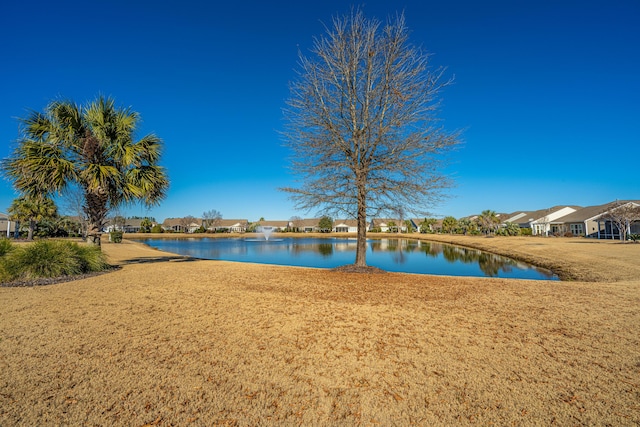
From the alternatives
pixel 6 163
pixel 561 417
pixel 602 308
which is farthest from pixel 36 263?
pixel 602 308

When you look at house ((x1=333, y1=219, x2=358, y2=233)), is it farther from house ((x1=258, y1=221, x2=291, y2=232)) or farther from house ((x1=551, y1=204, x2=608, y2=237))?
house ((x1=551, y1=204, x2=608, y2=237))

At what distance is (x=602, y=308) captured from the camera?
6.09 meters

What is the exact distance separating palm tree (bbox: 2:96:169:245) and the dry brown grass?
623 cm

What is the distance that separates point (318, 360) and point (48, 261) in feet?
35.0

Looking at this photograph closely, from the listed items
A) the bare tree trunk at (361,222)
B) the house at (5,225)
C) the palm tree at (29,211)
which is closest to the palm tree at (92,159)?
the bare tree trunk at (361,222)

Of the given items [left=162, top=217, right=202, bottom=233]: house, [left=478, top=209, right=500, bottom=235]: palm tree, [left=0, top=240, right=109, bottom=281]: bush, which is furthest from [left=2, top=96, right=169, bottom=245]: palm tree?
[left=162, top=217, right=202, bottom=233]: house

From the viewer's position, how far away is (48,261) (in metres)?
9.83

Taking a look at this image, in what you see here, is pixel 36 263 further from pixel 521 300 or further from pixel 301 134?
pixel 521 300

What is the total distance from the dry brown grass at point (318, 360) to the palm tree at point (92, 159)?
6.23m

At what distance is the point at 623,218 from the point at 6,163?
150 ft

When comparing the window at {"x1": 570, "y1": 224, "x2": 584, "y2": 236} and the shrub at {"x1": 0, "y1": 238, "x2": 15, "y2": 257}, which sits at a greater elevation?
the window at {"x1": 570, "y1": 224, "x2": 584, "y2": 236}

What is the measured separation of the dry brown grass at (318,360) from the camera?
2.81 m

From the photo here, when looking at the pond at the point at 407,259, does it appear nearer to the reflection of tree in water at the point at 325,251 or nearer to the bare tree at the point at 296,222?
the reflection of tree in water at the point at 325,251

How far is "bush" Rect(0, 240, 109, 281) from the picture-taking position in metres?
9.24
